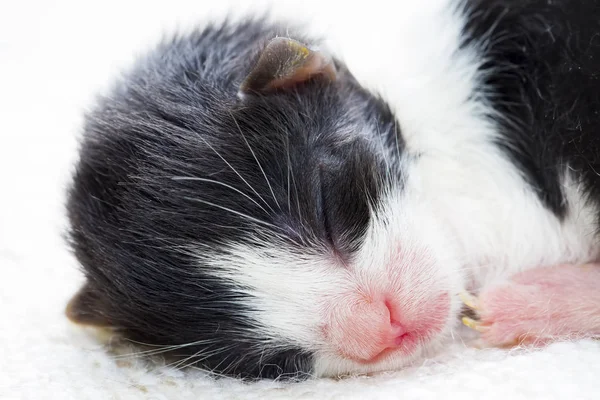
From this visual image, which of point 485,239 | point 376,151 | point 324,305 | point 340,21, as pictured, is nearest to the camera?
point 324,305

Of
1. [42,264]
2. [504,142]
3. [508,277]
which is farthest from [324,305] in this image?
[42,264]

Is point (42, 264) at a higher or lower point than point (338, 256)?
lower

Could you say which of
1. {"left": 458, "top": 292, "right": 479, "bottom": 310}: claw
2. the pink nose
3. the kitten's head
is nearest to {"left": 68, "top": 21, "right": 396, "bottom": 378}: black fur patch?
the kitten's head

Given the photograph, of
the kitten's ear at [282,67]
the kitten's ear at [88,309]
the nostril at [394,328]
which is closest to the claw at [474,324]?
the nostril at [394,328]

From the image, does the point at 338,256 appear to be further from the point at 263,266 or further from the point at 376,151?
the point at 376,151

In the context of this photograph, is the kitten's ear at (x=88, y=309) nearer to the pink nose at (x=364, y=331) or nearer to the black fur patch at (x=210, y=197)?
the black fur patch at (x=210, y=197)

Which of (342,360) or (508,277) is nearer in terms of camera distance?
(342,360)
